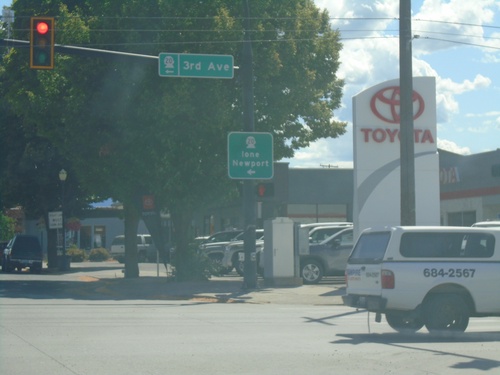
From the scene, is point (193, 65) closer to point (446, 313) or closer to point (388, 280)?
point (388, 280)

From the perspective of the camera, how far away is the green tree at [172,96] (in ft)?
90.0

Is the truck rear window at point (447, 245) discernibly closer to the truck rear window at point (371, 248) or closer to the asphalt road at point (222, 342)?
the truck rear window at point (371, 248)

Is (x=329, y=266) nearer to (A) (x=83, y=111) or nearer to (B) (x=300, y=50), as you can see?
(B) (x=300, y=50)

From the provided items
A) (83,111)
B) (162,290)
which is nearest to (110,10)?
(83,111)

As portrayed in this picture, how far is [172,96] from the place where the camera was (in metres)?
Result: 26.9

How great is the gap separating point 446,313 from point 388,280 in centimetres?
123

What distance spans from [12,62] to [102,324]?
21803 millimetres

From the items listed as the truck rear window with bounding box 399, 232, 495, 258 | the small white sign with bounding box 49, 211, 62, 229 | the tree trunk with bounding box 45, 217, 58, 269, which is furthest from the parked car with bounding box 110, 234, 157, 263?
the truck rear window with bounding box 399, 232, 495, 258

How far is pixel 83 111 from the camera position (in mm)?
29281

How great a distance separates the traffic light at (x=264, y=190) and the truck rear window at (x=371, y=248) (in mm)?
10203

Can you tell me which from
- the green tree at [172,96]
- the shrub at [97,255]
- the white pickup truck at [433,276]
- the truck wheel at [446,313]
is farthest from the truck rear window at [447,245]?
the shrub at [97,255]

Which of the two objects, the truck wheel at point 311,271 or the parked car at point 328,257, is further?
the truck wheel at point 311,271

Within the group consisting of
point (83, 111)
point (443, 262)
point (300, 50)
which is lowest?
point (443, 262)

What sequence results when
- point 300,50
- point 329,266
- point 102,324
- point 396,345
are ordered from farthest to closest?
point 300,50 → point 329,266 → point 102,324 → point 396,345
